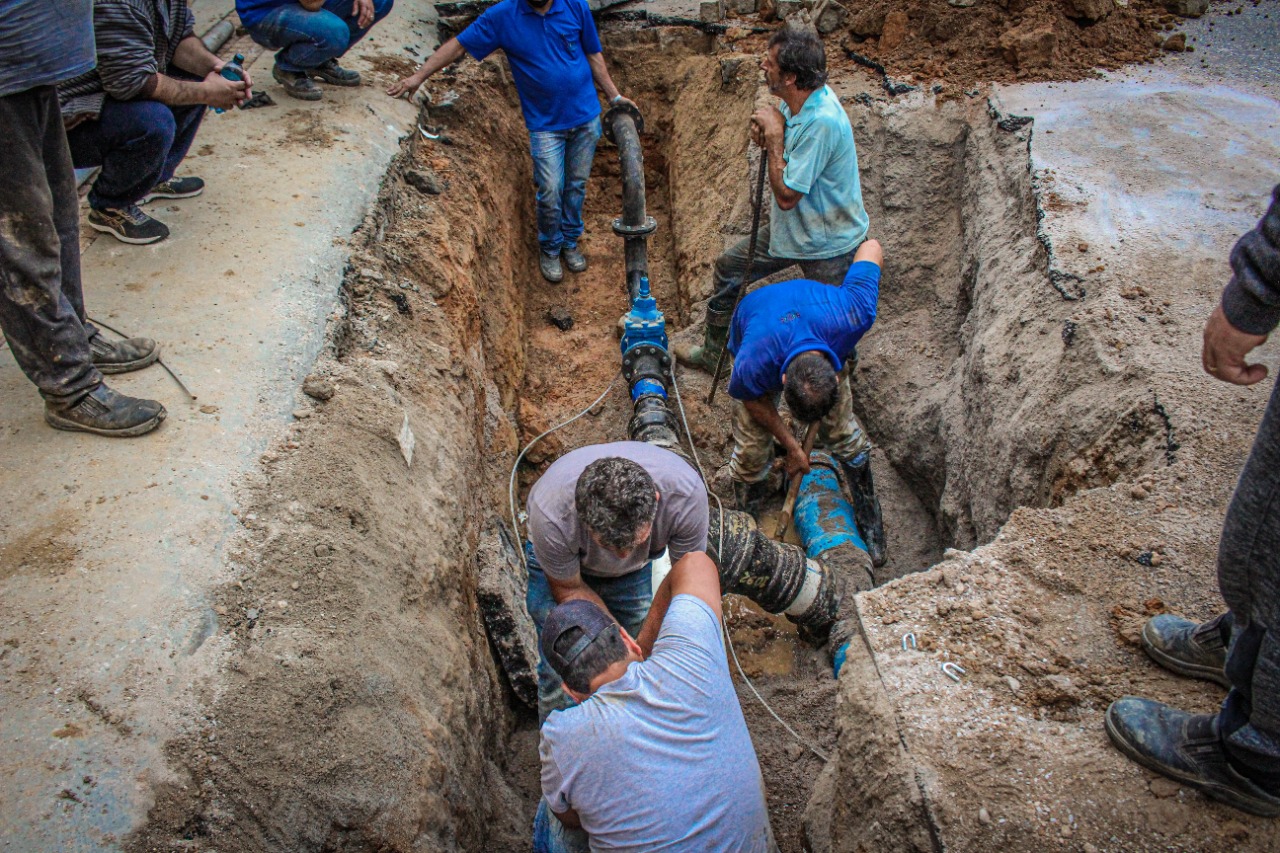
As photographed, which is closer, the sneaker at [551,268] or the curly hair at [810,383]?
the curly hair at [810,383]

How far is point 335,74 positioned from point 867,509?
4.44 m

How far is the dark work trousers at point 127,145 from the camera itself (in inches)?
130

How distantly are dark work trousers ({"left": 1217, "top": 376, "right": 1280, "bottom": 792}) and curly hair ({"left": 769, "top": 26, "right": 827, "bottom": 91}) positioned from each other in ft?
9.38

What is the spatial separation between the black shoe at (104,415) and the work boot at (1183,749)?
319 centimetres

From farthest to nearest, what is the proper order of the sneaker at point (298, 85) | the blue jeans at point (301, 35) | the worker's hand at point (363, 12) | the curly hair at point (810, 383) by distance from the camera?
the worker's hand at point (363, 12)
the sneaker at point (298, 85)
the blue jeans at point (301, 35)
the curly hair at point (810, 383)

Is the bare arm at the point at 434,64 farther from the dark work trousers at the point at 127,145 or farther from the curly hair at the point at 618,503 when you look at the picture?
the curly hair at the point at 618,503

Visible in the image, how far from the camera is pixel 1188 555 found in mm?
2406

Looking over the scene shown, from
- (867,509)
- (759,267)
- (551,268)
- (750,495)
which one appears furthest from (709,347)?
(551,268)

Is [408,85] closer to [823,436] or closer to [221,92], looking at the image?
[221,92]

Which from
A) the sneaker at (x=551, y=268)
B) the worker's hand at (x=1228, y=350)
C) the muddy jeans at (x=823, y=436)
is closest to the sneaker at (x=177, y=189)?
the sneaker at (x=551, y=268)

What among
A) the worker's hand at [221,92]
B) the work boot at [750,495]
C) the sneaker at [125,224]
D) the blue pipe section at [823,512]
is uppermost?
the worker's hand at [221,92]

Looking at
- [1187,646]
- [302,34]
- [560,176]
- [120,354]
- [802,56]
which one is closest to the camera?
[1187,646]

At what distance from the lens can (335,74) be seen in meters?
5.20

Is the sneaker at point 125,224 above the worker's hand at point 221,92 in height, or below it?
below
